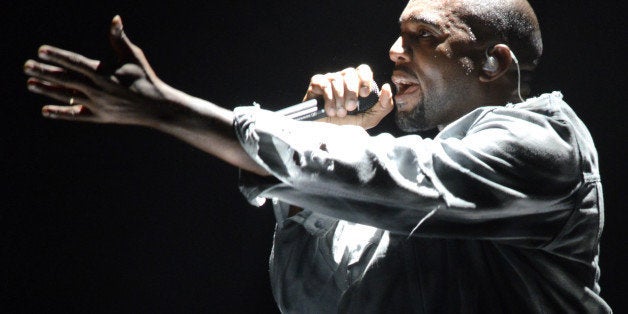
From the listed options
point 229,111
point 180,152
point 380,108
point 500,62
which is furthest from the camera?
point 180,152

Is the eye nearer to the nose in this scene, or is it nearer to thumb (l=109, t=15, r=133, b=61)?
the nose

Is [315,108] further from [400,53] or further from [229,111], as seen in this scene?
[229,111]

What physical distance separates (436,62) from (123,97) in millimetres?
632

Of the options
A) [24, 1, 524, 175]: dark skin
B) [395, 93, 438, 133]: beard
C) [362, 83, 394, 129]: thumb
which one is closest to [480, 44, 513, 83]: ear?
[24, 1, 524, 175]: dark skin

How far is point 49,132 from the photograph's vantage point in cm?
201

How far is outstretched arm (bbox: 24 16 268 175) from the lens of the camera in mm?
1021

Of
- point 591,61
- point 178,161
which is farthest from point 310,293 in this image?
point 591,61

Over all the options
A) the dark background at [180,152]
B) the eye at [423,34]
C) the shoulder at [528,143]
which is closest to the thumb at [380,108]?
the eye at [423,34]

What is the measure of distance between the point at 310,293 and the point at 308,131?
0.38 metres

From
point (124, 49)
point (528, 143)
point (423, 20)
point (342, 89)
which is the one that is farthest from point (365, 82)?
point (124, 49)

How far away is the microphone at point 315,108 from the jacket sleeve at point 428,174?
0.22 m

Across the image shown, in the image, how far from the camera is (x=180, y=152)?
2121 mm

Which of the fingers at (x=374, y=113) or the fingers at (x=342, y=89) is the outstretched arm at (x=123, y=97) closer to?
the fingers at (x=342, y=89)

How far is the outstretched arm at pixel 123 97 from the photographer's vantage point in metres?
1.02
